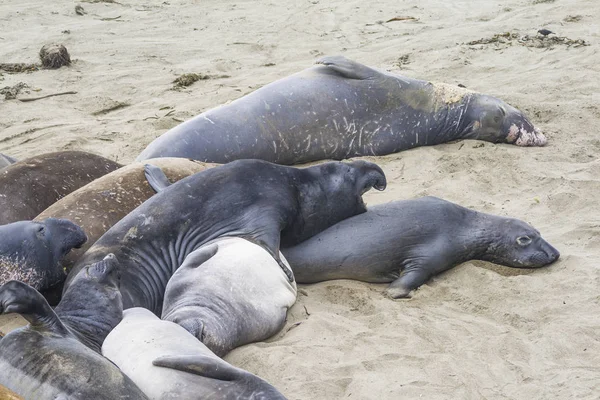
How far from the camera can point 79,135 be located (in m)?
8.04

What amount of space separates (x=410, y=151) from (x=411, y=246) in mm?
2414

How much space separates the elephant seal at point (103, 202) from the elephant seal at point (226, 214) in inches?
12.3

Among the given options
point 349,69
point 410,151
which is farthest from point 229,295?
point 349,69

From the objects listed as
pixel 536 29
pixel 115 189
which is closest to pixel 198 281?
pixel 115 189

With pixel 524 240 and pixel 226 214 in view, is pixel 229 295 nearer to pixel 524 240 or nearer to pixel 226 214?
pixel 226 214

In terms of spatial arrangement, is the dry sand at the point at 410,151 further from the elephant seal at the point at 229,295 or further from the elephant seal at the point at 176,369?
the elephant seal at the point at 176,369

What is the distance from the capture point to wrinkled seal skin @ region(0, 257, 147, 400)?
3.27m

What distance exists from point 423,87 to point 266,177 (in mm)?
3253

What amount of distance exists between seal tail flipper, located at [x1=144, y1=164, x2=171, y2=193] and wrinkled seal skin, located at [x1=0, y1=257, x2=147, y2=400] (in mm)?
1604

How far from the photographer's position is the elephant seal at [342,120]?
7289 millimetres

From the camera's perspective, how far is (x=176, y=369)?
11.5 feet

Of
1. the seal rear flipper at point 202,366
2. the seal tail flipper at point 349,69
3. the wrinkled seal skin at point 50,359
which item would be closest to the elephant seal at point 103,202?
the wrinkled seal skin at point 50,359

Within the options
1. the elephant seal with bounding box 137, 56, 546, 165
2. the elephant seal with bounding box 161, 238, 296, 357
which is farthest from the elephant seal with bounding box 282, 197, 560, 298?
the elephant seal with bounding box 137, 56, 546, 165

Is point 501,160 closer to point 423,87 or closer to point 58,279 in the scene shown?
point 423,87
